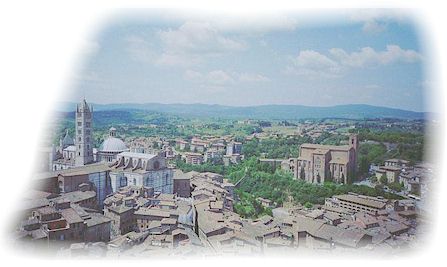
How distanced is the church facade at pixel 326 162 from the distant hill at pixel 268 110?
0.47 m

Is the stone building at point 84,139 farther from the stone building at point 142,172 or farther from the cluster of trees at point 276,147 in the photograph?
the cluster of trees at point 276,147

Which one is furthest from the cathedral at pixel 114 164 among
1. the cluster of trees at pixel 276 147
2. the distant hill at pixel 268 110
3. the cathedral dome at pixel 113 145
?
the cluster of trees at pixel 276 147

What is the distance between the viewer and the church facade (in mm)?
4113

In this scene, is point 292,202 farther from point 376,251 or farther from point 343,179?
point 376,251

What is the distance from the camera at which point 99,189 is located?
404cm

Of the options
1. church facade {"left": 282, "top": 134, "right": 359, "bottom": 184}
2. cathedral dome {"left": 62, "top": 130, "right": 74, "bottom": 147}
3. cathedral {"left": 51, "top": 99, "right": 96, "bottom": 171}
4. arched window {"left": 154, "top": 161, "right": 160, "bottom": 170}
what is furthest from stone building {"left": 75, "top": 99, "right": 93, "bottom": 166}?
church facade {"left": 282, "top": 134, "right": 359, "bottom": 184}

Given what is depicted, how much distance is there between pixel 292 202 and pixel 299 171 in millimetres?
396

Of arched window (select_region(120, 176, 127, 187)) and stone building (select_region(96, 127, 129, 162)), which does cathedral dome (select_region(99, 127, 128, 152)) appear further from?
arched window (select_region(120, 176, 127, 187))

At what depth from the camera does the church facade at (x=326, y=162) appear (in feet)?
13.5

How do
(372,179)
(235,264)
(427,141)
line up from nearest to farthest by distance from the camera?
(235,264) < (427,141) < (372,179)

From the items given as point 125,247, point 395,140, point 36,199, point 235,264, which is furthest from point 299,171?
point 36,199

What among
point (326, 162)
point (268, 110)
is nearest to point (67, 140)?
point (268, 110)

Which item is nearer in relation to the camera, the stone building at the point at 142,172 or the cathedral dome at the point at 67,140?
the cathedral dome at the point at 67,140

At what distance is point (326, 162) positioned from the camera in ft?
13.9
